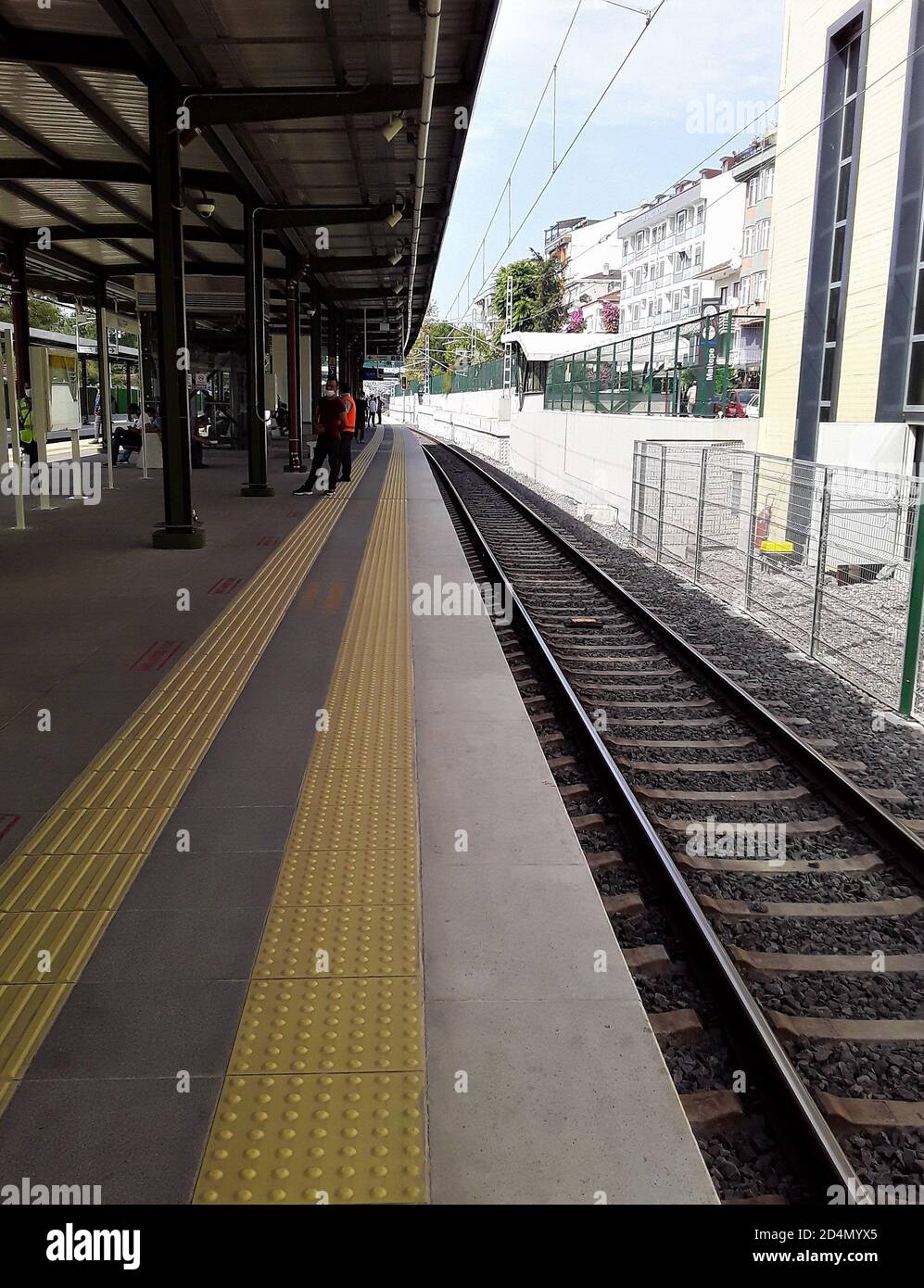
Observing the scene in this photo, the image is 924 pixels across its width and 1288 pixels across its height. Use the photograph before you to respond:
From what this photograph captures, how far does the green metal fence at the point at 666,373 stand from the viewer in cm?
1800

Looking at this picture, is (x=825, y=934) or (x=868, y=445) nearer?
(x=825, y=934)

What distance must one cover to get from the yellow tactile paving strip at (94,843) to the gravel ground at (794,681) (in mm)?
3625

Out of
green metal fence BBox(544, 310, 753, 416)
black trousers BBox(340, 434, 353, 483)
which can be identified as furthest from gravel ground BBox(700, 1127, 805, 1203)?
black trousers BBox(340, 434, 353, 483)

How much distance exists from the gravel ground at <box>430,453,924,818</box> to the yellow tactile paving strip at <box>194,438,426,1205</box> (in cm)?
275

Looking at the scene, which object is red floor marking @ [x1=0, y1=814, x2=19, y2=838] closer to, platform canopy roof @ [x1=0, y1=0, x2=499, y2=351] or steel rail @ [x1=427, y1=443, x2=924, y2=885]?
steel rail @ [x1=427, y1=443, x2=924, y2=885]

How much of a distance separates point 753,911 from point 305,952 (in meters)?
1.89

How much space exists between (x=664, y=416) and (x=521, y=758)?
14.7 meters

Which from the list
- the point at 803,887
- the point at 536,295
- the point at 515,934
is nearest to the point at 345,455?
the point at 803,887

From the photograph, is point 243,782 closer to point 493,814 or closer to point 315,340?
point 493,814

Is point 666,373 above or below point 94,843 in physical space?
above

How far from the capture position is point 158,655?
7488 millimetres

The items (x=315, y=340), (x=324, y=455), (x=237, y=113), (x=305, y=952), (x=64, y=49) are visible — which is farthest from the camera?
(x=315, y=340)

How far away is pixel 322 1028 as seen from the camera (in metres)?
3.14

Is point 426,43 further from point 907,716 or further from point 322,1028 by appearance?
point 322,1028
